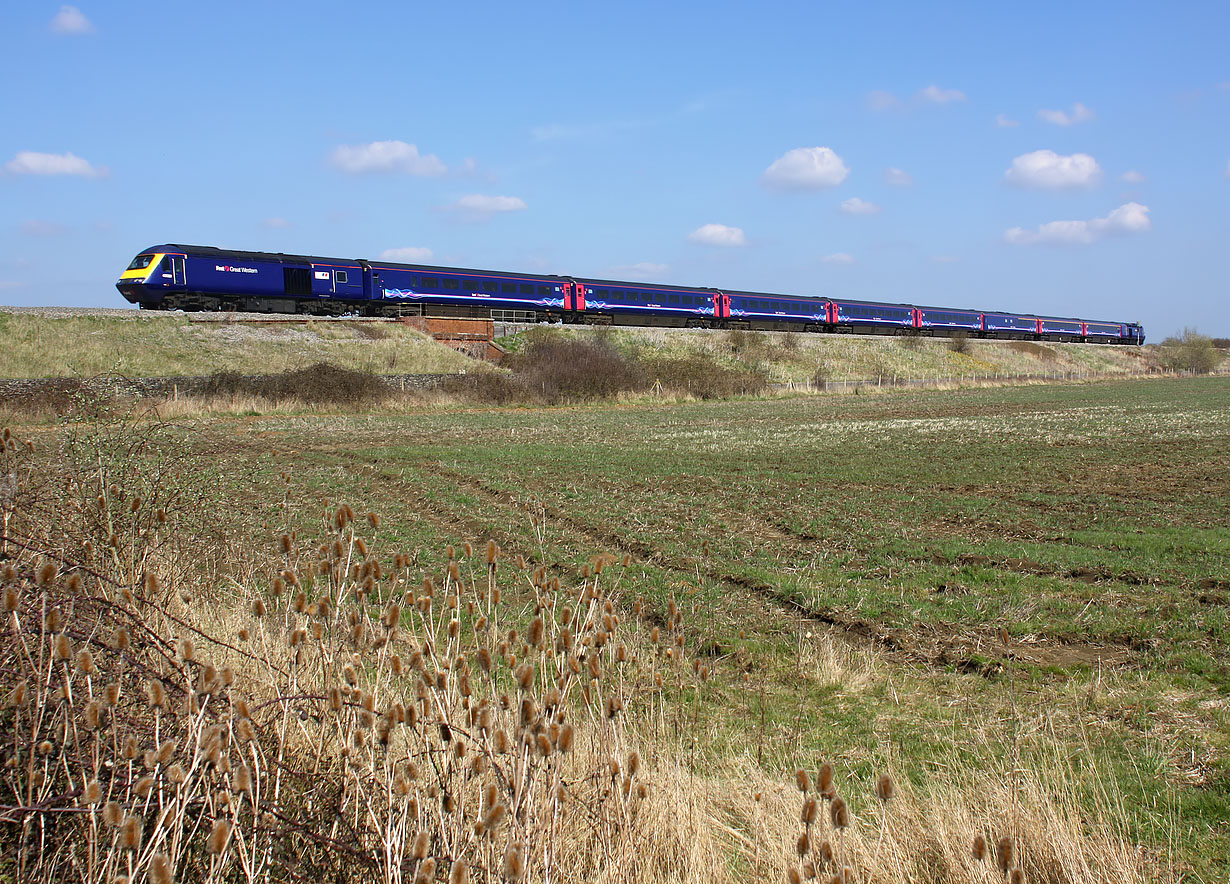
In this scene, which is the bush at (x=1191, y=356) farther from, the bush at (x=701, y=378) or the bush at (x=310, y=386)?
the bush at (x=310, y=386)

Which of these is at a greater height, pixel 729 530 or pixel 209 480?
pixel 209 480

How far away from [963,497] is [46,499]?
13.1 metres

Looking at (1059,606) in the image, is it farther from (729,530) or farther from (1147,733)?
(729,530)

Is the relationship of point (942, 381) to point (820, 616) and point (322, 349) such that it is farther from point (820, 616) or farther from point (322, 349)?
point (820, 616)

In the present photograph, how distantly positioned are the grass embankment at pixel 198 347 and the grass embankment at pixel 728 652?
75.9 feet

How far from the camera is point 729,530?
Answer: 12.2m

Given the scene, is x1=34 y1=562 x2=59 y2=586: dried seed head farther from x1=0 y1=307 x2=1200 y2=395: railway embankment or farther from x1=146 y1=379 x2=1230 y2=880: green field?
x1=0 y1=307 x2=1200 y2=395: railway embankment

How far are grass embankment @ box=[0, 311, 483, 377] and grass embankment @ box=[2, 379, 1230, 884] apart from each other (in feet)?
75.9

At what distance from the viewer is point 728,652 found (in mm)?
7312

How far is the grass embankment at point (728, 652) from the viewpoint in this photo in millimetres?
3205

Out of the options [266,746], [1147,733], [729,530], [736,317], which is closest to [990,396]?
[736,317]

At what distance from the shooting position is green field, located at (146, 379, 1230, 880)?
17.7 feet

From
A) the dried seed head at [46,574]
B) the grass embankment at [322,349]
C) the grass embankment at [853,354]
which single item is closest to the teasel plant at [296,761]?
the dried seed head at [46,574]

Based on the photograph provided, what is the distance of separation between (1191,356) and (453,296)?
74083 mm
